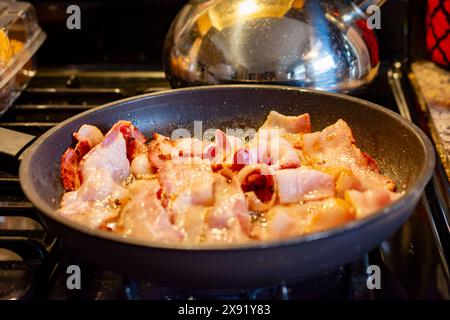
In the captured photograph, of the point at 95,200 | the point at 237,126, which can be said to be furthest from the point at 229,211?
the point at 237,126

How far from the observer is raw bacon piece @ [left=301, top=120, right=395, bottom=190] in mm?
927

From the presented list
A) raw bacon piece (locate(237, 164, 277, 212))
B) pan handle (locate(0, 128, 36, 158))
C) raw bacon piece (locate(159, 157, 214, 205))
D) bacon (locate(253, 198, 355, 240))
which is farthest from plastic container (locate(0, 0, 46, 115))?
bacon (locate(253, 198, 355, 240))

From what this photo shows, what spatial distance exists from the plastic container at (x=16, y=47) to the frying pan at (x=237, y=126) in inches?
12.8

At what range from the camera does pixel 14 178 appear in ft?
3.37

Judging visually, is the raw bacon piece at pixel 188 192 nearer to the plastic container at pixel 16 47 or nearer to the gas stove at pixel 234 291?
the gas stove at pixel 234 291

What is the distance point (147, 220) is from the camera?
2.56 ft

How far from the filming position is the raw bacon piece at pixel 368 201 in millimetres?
772

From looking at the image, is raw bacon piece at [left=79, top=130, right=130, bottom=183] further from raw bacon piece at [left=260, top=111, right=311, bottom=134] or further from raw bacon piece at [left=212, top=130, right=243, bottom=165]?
raw bacon piece at [left=260, top=111, right=311, bottom=134]

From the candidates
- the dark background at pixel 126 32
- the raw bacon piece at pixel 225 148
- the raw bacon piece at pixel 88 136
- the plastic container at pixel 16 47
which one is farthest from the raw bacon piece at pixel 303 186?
the dark background at pixel 126 32

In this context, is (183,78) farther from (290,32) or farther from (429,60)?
(429,60)
